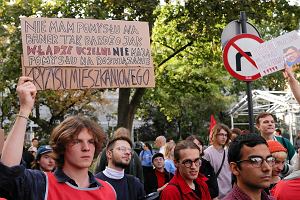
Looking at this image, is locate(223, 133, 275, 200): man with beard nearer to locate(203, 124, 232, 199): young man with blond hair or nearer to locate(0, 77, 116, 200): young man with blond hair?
locate(0, 77, 116, 200): young man with blond hair

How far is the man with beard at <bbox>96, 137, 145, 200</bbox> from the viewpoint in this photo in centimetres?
438

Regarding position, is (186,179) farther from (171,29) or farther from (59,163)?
(171,29)

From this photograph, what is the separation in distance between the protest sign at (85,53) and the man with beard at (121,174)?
26.3 inches

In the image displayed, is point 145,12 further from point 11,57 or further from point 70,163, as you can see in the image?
point 70,163

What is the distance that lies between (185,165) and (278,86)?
36370 mm

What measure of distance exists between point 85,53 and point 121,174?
1.45 m

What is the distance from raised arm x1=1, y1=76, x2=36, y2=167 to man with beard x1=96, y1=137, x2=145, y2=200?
1.79m

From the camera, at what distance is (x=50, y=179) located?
278cm

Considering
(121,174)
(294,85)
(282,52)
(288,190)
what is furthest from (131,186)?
(282,52)

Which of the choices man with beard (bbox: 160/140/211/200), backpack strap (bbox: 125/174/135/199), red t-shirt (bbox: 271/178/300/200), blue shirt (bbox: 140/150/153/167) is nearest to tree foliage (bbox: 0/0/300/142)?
blue shirt (bbox: 140/150/153/167)

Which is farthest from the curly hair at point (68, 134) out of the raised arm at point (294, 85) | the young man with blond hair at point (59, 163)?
the raised arm at point (294, 85)

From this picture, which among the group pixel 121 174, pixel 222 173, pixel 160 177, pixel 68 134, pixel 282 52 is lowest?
pixel 160 177

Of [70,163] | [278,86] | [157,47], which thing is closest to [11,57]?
[157,47]

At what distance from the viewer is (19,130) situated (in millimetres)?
2652
